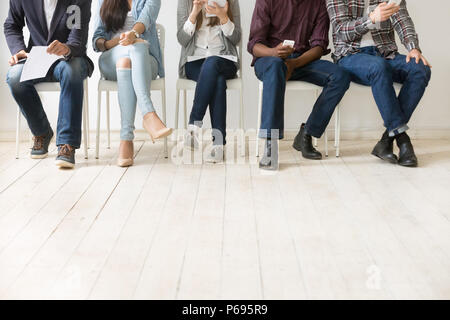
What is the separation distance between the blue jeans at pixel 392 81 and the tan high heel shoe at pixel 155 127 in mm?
1100

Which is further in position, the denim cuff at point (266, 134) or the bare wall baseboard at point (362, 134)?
the bare wall baseboard at point (362, 134)

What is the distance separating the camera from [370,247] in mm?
2117

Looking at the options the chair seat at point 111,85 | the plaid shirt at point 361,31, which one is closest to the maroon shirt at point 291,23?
the plaid shirt at point 361,31

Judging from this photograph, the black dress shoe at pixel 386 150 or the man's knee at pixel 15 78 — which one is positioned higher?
the man's knee at pixel 15 78

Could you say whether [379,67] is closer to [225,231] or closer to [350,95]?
[350,95]

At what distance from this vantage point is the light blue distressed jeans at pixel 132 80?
3.33 m

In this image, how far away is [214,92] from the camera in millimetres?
3482

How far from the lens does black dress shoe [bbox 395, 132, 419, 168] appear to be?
332cm

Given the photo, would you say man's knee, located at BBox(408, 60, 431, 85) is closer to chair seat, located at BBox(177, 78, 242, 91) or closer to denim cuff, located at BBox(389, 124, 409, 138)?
denim cuff, located at BBox(389, 124, 409, 138)

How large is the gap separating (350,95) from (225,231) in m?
2.14

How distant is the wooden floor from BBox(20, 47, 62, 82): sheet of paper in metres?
0.49

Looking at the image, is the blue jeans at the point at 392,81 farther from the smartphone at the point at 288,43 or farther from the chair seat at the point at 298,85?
the smartphone at the point at 288,43

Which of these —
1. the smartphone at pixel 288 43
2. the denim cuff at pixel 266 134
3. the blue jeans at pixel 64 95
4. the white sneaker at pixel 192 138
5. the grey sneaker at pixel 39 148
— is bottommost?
the grey sneaker at pixel 39 148

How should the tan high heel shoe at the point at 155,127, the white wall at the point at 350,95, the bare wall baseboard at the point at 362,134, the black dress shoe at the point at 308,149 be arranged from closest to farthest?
the tan high heel shoe at the point at 155,127
the black dress shoe at the point at 308,149
the white wall at the point at 350,95
the bare wall baseboard at the point at 362,134
